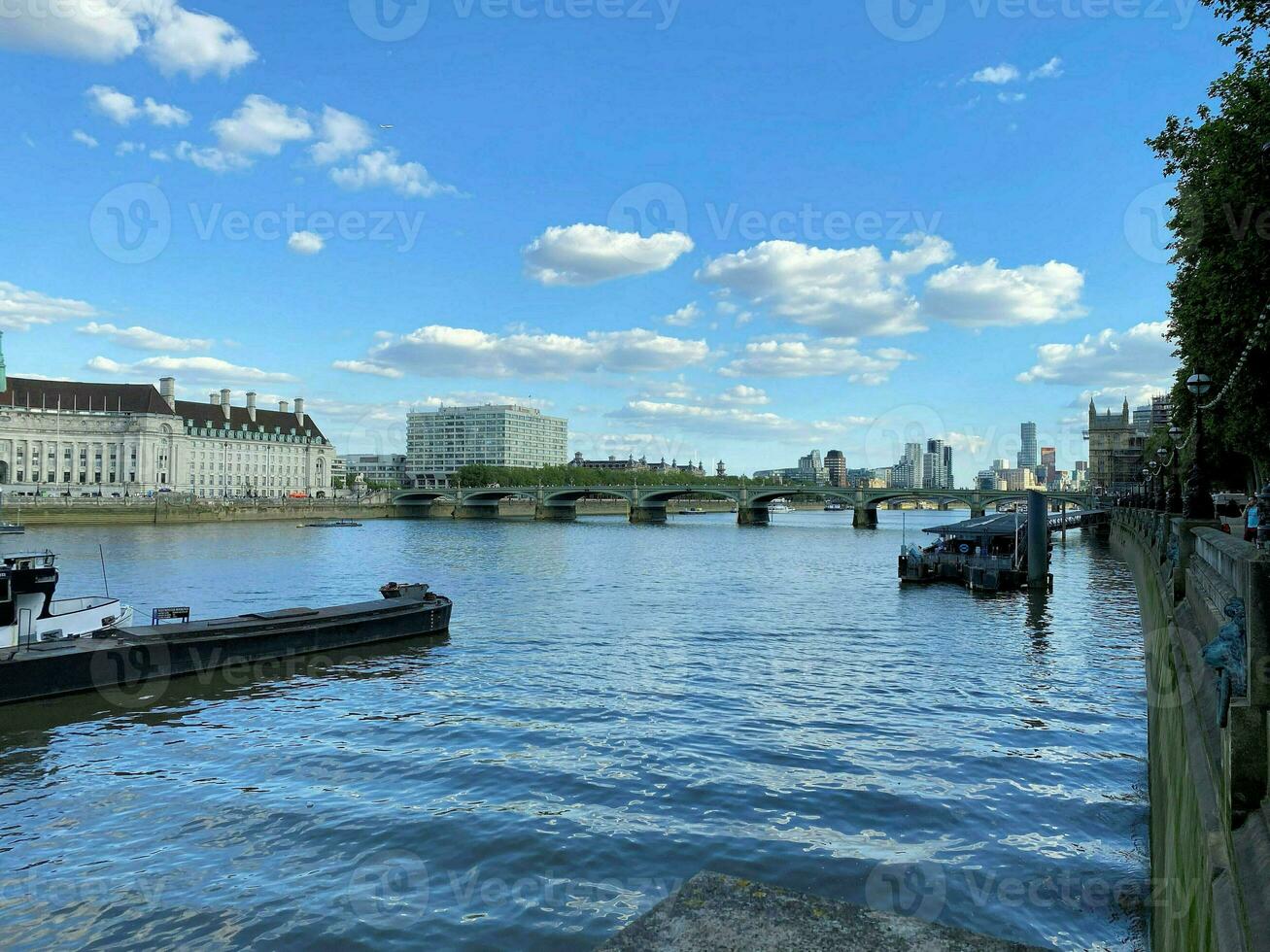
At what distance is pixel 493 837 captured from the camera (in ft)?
47.9

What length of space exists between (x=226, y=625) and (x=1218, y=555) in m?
30.2

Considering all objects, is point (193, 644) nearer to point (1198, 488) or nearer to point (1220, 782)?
point (1220, 782)

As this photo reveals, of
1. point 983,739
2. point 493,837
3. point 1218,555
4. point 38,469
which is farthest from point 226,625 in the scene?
point 38,469

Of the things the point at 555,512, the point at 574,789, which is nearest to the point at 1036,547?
the point at 574,789

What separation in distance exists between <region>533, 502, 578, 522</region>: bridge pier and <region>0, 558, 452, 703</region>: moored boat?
146 m

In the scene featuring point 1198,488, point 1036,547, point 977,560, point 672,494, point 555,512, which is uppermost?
point 1198,488

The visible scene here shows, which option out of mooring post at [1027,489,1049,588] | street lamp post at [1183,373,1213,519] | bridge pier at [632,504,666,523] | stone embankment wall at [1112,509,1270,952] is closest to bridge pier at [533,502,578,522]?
bridge pier at [632,504,666,523]

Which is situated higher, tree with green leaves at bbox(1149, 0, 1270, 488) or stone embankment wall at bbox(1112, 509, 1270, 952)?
tree with green leaves at bbox(1149, 0, 1270, 488)

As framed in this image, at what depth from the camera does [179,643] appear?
92.3 ft

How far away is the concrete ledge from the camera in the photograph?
3.85 metres

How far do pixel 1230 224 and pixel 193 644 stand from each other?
3443cm

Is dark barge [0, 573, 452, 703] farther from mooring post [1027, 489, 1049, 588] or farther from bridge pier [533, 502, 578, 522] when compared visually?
bridge pier [533, 502, 578, 522]

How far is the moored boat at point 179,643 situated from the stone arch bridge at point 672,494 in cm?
11406

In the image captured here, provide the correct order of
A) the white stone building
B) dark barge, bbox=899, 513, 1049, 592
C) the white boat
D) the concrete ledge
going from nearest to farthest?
the concrete ledge → the white boat → dark barge, bbox=899, 513, 1049, 592 → the white stone building
